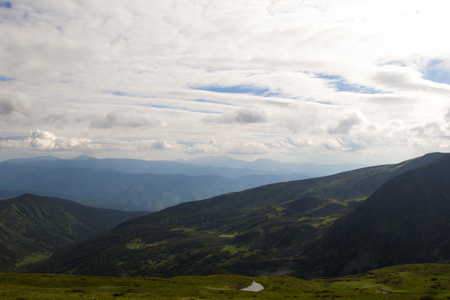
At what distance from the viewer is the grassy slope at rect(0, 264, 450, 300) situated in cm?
7228

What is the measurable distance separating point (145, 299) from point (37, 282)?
151 feet

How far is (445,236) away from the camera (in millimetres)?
186625

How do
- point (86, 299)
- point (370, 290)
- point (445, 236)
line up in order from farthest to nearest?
point (445, 236), point (370, 290), point (86, 299)

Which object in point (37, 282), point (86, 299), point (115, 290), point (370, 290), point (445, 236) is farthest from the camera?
point (445, 236)

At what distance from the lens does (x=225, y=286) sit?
104 m

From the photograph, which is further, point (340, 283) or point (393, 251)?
point (393, 251)

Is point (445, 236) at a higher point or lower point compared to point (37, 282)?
lower

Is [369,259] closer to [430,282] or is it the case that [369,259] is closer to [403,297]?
[430,282]

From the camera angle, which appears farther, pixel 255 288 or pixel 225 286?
pixel 225 286

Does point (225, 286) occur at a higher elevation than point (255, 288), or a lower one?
higher

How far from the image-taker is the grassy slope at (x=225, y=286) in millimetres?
72281

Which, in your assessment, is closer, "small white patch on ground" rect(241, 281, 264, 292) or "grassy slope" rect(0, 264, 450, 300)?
"grassy slope" rect(0, 264, 450, 300)

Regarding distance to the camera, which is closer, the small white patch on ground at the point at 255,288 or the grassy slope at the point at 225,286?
the grassy slope at the point at 225,286

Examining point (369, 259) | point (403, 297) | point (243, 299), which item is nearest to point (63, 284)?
point (243, 299)
